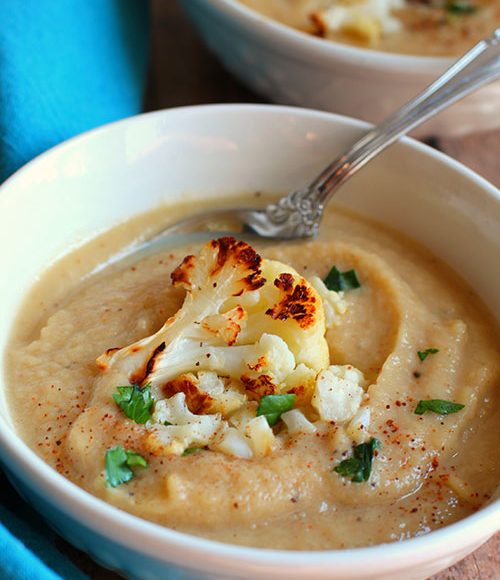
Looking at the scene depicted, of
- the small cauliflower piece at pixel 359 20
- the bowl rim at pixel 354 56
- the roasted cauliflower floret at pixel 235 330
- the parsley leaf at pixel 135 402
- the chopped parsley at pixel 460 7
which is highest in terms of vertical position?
the bowl rim at pixel 354 56

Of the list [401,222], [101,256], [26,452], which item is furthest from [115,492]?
[401,222]

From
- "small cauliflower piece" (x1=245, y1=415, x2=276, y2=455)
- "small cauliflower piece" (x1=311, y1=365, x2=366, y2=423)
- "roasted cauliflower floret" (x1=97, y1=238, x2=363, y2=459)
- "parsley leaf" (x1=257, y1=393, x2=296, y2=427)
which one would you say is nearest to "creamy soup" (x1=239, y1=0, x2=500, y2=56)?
"roasted cauliflower floret" (x1=97, y1=238, x2=363, y2=459)

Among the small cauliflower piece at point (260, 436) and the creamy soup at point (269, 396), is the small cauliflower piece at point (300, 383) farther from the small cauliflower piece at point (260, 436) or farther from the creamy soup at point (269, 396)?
the small cauliflower piece at point (260, 436)

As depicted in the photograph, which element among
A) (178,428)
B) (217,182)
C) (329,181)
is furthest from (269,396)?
(217,182)

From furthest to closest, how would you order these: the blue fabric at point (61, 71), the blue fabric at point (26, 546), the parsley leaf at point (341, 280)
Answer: the blue fabric at point (61, 71)
the parsley leaf at point (341, 280)
the blue fabric at point (26, 546)

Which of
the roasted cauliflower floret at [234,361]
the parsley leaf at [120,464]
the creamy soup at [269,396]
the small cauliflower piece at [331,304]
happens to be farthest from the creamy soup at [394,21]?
the parsley leaf at [120,464]

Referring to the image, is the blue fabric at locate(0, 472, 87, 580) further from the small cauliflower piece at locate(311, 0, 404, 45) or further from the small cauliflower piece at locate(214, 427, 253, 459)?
the small cauliflower piece at locate(311, 0, 404, 45)
